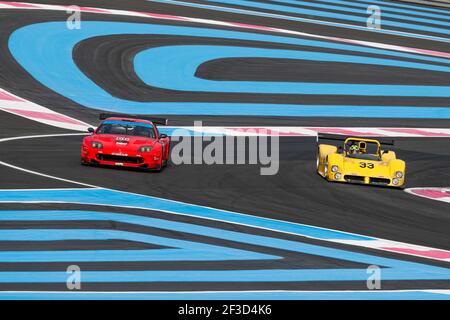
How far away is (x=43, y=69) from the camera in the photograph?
29.0 meters

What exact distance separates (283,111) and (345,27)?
9026 mm

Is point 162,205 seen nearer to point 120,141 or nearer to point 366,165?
point 120,141

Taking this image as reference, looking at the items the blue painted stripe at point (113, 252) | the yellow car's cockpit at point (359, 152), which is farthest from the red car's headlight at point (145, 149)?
the blue painted stripe at point (113, 252)

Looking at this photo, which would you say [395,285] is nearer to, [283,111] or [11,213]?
[11,213]

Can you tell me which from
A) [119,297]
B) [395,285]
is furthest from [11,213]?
[395,285]

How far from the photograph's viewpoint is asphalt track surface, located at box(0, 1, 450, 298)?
13547 mm

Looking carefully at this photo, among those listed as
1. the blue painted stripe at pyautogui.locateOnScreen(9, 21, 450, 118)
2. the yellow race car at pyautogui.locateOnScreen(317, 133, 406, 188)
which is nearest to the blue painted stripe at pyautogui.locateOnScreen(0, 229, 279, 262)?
the yellow race car at pyautogui.locateOnScreen(317, 133, 406, 188)

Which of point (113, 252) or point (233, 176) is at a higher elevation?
point (233, 176)

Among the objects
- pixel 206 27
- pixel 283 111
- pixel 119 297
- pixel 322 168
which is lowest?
pixel 119 297

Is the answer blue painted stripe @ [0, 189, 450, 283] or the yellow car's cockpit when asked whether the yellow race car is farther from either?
blue painted stripe @ [0, 189, 450, 283]

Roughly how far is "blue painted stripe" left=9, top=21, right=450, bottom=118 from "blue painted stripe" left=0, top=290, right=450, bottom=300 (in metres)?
15.2

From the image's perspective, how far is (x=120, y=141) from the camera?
67.4 feet

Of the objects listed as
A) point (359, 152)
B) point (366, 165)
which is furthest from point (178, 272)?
point (359, 152)

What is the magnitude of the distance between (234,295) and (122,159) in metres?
8.62
